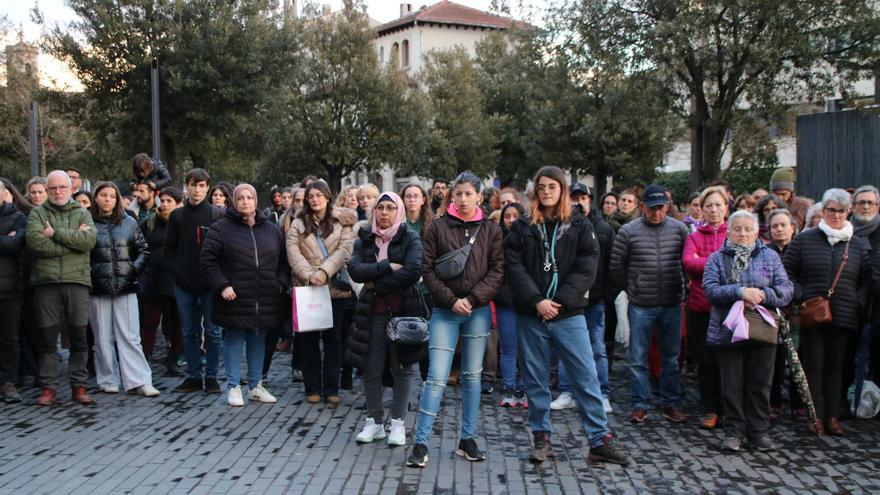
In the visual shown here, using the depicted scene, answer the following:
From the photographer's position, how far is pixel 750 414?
22.6ft

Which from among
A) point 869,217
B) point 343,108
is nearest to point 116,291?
point 869,217

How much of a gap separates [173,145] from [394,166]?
53.1 ft

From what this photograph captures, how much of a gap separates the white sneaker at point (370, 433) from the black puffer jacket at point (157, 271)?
12.2 feet

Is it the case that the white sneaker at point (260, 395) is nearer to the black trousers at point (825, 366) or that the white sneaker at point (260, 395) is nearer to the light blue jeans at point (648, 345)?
the light blue jeans at point (648, 345)

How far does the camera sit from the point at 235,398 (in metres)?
8.26

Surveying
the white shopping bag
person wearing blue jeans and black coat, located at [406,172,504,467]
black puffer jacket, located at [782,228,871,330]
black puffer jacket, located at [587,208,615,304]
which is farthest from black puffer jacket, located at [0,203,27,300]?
black puffer jacket, located at [782,228,871,330]

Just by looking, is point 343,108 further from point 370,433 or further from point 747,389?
point 747,389

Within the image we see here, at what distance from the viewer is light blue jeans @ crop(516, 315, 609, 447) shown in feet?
20.8

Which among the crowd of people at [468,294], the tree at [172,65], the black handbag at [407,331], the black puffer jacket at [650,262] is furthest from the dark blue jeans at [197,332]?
the tree at [172,65]

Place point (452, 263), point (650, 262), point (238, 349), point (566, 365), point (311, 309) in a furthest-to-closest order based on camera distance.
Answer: point (238, 349) → point (311, 309) → point (650, 262) → point (566, 365) → point (452, 263)

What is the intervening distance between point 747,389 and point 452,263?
2.66 m

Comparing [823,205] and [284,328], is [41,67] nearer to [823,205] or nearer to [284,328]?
[284,328]

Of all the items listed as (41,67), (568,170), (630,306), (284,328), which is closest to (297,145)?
(41,67)

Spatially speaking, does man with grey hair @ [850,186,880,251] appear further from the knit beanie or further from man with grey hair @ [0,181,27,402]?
man with grey hair @ [0,181,27,402]
